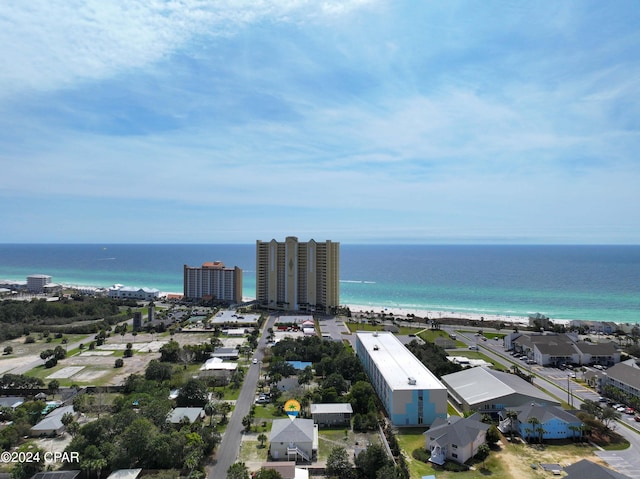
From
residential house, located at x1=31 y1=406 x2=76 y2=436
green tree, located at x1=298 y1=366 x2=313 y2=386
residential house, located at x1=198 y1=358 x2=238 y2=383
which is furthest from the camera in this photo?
residential house, located at x1=198 y1=358 x2=238 y2=383

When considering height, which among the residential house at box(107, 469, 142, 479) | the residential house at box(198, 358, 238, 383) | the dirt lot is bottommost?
the dirt lot

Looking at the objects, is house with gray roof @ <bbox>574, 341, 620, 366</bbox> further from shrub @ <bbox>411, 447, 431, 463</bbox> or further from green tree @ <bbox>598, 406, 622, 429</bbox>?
shrub @ <bbox>411, 447, 431, 463</bbox>

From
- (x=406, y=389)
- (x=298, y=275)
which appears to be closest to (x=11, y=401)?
(x=406, y=389)

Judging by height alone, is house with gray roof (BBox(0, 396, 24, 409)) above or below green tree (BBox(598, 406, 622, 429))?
below

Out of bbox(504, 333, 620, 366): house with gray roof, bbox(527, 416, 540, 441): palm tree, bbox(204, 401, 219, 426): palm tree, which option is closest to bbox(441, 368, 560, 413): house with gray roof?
bbox(527, 416, 540, 441): palm tree

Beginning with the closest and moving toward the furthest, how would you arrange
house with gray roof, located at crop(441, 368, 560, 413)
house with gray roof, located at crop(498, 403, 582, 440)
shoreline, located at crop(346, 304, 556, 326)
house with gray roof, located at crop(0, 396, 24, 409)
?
house with gray roof, located at crop(498, 403, 582, 440) < house with gray roof, located at crop(441, 368, 560, 413) < house with gray roof, located at crop(0, 396, 24, 409) < shoreline, located at crop(346, 304, 556, 326)

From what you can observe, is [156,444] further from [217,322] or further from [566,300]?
[566,300]
